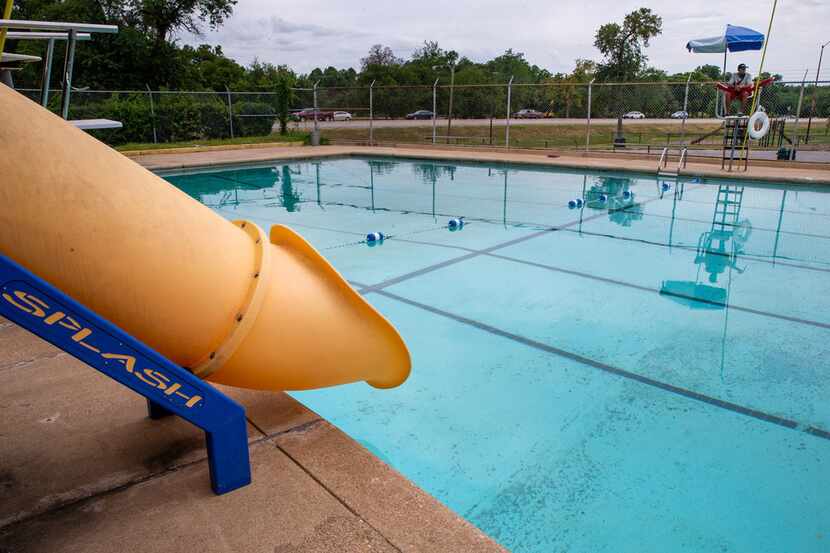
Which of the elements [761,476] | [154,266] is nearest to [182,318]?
[154,266]

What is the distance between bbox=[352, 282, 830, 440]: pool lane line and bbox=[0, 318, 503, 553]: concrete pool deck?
2.50 m

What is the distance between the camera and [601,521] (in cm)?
269

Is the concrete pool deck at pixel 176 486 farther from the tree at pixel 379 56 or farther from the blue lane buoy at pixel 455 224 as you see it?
the tree at pixel 379 56

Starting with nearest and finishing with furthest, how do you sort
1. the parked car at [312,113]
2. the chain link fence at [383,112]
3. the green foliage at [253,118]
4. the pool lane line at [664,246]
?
the pool lane line at [664,246] → the chain link fence at [383,112] → the green foliage at [253,118] → the parked car at [312,113]

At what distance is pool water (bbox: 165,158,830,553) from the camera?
277 cm

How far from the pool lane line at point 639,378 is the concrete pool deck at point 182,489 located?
2497 millimetres

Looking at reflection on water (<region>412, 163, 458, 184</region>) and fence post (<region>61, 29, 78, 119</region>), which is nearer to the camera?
fence post (<region>61, 29, 78, 119</region>)

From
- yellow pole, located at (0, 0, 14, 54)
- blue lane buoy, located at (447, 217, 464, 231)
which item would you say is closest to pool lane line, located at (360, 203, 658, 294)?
blue lane buoy, located at (447, 217, 464, 231)

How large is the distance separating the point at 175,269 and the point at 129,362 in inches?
12.1

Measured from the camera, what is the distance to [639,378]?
4.02 metres

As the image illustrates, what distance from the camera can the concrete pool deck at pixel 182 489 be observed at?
5.71 feet

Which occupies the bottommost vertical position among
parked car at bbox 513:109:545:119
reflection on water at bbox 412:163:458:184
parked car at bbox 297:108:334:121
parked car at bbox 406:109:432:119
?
reflection on water at bbox 412:163:458:184

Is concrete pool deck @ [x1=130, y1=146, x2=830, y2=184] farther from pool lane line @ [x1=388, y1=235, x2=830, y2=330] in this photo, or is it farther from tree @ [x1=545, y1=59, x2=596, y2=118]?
tree @ [x1=545, y1=59, x2=596, y2=118]

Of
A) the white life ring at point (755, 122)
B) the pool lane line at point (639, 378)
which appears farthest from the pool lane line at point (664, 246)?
the white life ring at point (755, 122)
